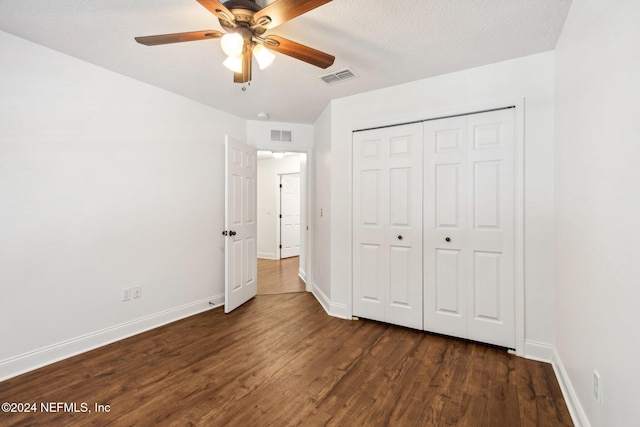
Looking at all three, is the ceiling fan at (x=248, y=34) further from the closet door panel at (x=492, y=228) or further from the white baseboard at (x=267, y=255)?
the white baseboard at (x=267, y=255)

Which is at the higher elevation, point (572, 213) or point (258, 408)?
point (572, 213)

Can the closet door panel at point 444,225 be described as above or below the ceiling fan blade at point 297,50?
below

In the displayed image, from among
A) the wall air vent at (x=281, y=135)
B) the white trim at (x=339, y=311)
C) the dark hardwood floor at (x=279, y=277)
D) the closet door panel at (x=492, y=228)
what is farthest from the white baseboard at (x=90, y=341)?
the closet door panel at (x=492, y=228)

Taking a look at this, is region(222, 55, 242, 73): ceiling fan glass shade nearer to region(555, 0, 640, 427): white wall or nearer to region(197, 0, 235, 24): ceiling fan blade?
region(197, 0, 235, 24): ceiling fan blade

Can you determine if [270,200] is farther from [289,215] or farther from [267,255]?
[267,255]

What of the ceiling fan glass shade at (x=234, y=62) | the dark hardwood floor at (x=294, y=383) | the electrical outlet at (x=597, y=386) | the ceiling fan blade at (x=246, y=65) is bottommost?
the dark hardwood floor at (x=294, y=383)

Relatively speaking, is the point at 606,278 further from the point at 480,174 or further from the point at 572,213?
the point at 480,174

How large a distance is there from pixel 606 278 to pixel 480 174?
4.58 feet

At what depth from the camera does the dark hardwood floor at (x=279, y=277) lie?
427 centimetres

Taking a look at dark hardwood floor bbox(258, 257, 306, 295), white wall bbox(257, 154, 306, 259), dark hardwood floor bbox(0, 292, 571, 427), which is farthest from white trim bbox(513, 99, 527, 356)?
white wall bbox(257, 154, 306, 259)

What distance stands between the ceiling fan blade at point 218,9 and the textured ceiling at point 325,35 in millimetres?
341

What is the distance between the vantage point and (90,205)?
2.45 metres

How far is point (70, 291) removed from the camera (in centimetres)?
233

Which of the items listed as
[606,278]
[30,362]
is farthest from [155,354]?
[606,278]
